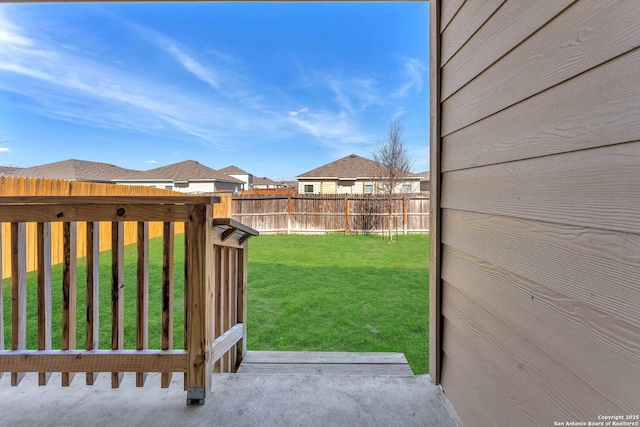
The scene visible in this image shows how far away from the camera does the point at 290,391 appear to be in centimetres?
153

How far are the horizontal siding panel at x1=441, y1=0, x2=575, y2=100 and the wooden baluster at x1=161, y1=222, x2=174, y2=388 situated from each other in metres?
1.53

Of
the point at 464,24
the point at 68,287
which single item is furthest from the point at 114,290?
the point at 464,24

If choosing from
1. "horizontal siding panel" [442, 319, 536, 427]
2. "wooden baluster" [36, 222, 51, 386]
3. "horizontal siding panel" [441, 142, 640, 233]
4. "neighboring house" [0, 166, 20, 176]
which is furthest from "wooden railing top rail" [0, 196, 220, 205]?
"neighboring house" [0, 166, 20, 176]

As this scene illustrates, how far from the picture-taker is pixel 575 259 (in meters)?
0.73

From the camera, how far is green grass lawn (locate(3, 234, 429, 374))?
259cm

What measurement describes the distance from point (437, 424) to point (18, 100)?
74.6 feet

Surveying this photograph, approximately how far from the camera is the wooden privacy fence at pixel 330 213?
9.99 m

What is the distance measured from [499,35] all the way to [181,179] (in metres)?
21.8

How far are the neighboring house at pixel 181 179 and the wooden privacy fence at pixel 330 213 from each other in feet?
35.4

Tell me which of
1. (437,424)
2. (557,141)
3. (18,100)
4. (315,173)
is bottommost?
(437,424)

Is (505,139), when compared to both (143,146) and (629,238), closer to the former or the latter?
(629,238)

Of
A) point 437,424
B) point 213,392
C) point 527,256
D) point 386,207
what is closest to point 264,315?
point 213,392

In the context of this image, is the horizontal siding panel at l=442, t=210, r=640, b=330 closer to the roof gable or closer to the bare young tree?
the bare young tree

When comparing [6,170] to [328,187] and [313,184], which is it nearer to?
[313,184]
